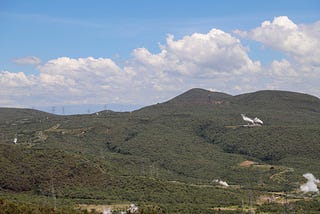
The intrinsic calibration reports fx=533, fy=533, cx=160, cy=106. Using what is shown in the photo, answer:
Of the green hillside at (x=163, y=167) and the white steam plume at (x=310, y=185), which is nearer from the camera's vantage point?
the green hillside at (x=163, y=167)

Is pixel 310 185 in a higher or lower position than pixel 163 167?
lower

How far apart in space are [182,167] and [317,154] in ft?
132

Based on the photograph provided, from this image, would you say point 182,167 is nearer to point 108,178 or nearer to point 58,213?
point 108,178

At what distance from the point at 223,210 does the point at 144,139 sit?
320 feet

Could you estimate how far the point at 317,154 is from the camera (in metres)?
157

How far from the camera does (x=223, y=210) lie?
92562mm

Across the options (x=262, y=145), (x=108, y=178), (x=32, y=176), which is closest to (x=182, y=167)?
(x=262, y=145)

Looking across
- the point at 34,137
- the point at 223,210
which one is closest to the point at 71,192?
the point at 223,210

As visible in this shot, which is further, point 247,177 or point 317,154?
point 317,154

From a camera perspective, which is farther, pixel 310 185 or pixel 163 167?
pixel 163 167

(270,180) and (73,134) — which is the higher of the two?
(73,134)

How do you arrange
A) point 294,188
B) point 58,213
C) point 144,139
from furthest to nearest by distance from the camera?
point 144,139
point 294,188
point 58,213

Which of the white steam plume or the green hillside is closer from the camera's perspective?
the green hillside

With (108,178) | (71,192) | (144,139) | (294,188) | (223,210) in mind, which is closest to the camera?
(223,210)
